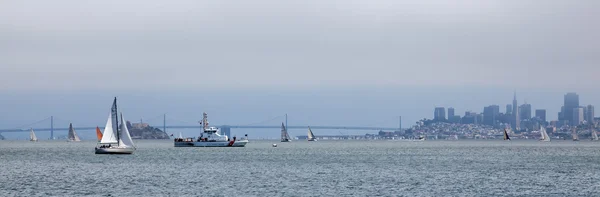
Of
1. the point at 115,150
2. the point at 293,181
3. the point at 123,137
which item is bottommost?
the point at 293,181

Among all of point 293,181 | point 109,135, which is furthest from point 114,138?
point 293,181

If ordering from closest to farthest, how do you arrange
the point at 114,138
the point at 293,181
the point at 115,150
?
the point at 293,181 → the point at 115,150 → the point at 114,138

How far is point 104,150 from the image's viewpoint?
102750 millimetres

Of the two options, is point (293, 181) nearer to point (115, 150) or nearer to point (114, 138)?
point (115, 150)

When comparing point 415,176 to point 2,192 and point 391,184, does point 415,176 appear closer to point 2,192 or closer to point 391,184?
point 391,184

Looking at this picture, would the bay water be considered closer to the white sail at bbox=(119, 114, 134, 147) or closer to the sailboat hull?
the sailboat hull

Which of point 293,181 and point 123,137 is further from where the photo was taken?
point 123,137

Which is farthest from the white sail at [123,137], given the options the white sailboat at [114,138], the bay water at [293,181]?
the bay water at [293,181]

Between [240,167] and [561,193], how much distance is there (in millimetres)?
32373

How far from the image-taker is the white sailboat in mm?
102800

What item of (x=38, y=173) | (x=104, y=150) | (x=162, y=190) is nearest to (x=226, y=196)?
(x=162, y=190)

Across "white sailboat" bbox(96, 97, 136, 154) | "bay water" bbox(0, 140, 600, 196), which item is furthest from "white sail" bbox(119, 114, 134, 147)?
"bay water" bbox(0, 140, 600, 196)

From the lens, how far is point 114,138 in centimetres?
10431

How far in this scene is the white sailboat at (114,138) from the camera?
102800 mm
